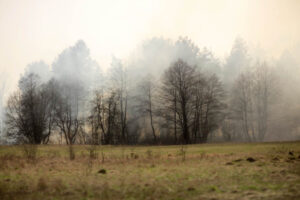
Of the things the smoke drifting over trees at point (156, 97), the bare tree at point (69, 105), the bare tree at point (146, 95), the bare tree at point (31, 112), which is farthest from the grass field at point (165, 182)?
the bare tree at point (31, 112)

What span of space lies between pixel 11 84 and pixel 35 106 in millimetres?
14734

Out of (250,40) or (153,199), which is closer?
(153,199)

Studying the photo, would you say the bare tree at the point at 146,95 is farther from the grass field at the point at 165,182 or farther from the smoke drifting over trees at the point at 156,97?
the grass field at the point at 165,182

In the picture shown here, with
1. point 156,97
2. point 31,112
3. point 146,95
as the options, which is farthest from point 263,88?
point 31,112

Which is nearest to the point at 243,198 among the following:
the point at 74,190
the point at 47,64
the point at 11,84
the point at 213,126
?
the point at 74,190

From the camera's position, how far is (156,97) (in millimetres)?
51250

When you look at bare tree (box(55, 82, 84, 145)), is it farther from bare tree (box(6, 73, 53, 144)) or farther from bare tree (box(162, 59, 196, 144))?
bare tree (box(162, 59, 196, 144))

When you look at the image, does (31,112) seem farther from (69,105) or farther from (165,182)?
(165,182)

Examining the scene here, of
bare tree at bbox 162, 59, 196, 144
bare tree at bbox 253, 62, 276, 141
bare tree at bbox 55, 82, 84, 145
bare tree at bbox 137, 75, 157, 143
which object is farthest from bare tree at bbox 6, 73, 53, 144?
bare tree at bbox 253, 62, 276, 141

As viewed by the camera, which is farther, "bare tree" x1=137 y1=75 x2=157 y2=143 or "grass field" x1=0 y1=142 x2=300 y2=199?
"bare tree" x1=137 y1=75 x2=157 y2=143

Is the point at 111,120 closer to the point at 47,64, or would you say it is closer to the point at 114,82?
the point at 114,82

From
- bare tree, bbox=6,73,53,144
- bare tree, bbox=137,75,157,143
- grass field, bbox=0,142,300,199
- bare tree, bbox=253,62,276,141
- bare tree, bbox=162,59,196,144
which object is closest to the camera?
grass field, bbox=0,142,300,199

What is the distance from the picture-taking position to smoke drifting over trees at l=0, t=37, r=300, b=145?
160 ft

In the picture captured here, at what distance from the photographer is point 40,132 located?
4978 cm
